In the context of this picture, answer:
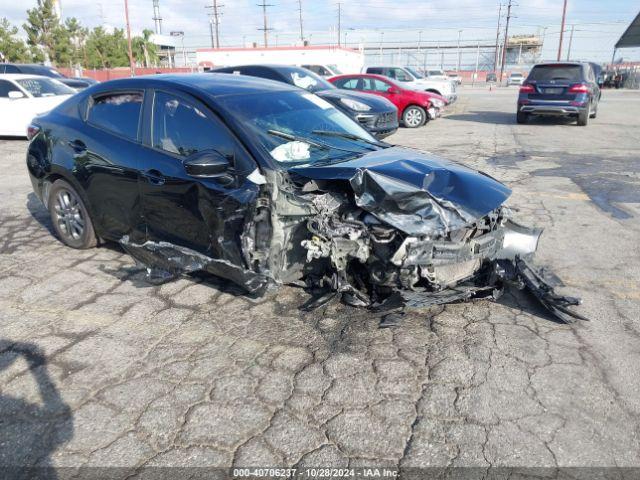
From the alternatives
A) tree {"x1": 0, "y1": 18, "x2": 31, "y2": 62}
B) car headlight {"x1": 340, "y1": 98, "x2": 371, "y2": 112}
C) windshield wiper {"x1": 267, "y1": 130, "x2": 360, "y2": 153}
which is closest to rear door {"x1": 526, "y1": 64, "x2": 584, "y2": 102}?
car headlight {"x1": 340, "y1": 98, "x2": 371, "y2": 112}

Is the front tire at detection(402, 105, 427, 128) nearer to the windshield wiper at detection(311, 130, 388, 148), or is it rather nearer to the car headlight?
the car headlight

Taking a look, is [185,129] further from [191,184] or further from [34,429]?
[34,429]

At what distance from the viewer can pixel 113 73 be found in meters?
42.4

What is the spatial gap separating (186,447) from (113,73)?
1808 inches

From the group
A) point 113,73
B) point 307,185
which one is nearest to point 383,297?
point 307,185

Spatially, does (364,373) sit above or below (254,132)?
below

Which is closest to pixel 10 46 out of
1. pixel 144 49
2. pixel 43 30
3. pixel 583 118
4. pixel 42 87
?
pixel 43 30

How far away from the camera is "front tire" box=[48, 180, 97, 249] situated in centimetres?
475

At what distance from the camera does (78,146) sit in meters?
4.55

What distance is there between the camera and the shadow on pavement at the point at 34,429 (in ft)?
7.65

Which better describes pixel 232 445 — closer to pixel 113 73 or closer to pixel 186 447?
pixel 186 447

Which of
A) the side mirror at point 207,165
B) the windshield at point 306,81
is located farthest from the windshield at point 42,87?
the side mirror at point 207,165

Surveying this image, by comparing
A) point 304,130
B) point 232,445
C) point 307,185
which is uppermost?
point 304,130

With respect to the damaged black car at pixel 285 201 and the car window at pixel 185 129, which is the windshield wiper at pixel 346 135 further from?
the car window at pixel 185 129
